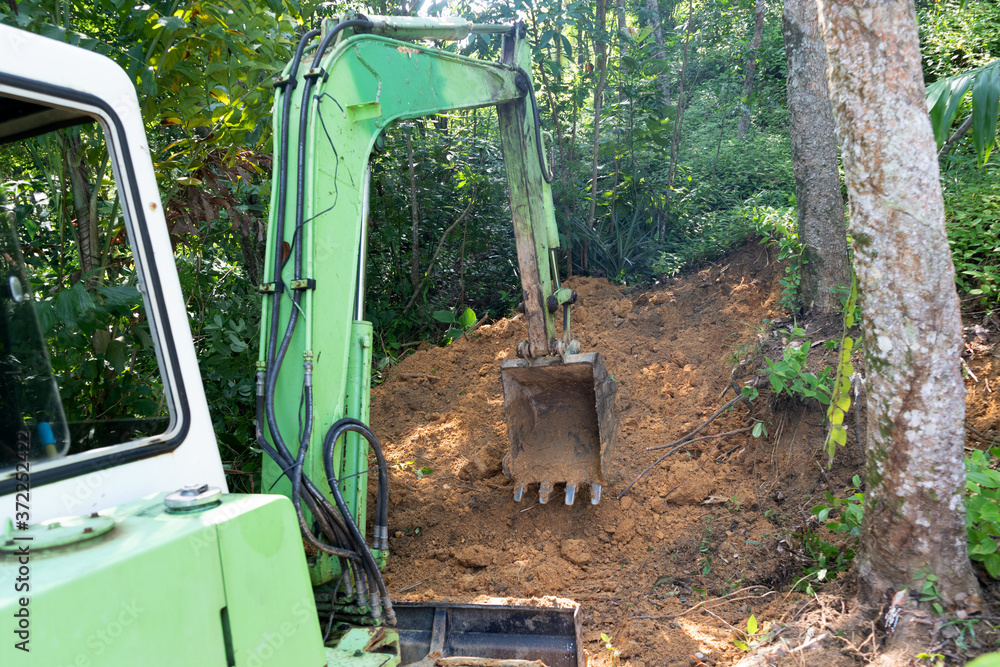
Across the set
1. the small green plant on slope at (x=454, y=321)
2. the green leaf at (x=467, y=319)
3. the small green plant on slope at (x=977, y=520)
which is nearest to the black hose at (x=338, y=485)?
the small green plant on slope at (x=977, y=520)

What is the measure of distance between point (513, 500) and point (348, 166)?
7.22 feet

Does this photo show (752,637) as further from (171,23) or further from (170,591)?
(171,23)

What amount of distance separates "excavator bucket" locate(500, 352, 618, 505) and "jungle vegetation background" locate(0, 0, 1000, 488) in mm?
1592

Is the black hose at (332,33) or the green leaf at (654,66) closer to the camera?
the black hose at (332,33)

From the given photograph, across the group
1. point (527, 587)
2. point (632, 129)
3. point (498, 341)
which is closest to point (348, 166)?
point (527, 587)

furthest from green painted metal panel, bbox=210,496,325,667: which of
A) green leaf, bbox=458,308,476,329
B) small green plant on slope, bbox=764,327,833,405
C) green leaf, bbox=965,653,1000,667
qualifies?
green leaf, bbox=458,308,476,329

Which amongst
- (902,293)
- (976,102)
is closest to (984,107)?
(976,102)

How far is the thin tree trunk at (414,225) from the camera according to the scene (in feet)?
22.5

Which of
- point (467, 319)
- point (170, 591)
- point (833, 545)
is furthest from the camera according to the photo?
point (467, 319)

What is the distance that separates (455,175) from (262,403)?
5.18 meters

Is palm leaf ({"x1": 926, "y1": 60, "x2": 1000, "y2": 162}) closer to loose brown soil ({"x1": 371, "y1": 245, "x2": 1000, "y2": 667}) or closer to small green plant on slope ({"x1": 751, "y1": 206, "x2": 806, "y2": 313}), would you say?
loose brown soil ({"x1": 371, "y1": 245, "x2": 1000, "y2": 667})

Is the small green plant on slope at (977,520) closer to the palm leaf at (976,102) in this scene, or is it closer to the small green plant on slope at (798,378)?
the small green plant on slope at (798,378)

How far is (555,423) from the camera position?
13.2 ft

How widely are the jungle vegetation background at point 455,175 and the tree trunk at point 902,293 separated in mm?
368
